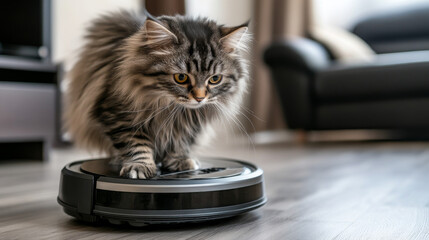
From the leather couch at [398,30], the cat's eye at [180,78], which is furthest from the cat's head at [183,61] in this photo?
the leather couch at [398,30]

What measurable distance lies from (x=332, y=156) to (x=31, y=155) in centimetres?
177

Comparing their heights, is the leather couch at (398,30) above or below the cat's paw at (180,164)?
above

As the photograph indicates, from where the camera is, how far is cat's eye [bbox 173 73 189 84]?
46.3 inches

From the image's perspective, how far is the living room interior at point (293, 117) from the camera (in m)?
1.13

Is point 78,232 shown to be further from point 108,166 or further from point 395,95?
point 395,95

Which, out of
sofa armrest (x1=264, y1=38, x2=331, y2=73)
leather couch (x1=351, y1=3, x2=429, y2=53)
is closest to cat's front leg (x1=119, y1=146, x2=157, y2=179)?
sofa armrest (x1=264, y1=38, x2=331, y2=73)

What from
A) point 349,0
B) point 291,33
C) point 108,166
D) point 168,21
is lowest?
point 108,166

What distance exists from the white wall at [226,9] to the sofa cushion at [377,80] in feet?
5.14

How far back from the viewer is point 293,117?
149 inches

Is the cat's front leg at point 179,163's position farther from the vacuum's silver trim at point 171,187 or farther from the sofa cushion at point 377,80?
the sofa cushion at point 377,80

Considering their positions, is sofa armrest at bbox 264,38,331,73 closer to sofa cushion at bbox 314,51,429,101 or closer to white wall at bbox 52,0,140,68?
sofa cushion at bbox 314,51,429,101

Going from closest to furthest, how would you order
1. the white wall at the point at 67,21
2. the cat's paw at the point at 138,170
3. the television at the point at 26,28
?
the cat's paw at the point at 138,170 < the television at the point at 26,28 < the white wall at the point at 67,21

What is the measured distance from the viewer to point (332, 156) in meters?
2.87

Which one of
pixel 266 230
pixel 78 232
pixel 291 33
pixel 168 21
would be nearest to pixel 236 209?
pixel 266 230
